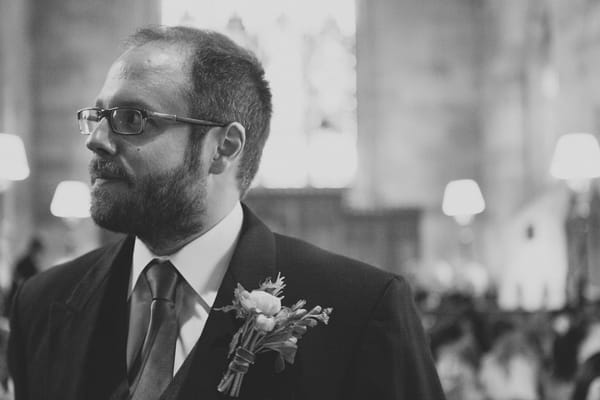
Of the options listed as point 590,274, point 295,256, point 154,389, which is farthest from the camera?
point 590,274

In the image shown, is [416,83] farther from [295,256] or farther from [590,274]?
[295,256]

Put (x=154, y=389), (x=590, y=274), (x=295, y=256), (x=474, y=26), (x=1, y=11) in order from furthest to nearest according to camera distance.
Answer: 1. (x=474, y=26)
2. (x=1, y=11)
3. (x=590, y=274)
4. (x=295, y=256)
5. (x=154, y=389)

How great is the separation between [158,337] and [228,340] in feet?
0.49

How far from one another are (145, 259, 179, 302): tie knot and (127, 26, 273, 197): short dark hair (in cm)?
24

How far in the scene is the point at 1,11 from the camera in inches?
630

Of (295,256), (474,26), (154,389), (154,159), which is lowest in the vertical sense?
(154,389)

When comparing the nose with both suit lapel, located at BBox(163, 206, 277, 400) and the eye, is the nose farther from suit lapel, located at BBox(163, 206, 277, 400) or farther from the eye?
suit lapel, located at BBox(163, 206, 277, 400)

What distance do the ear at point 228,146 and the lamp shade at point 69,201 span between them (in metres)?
9.78

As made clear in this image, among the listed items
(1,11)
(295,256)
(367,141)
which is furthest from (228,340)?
(367,141)

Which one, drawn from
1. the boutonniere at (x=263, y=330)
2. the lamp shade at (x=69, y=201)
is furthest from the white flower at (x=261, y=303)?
the lamp shade at (x=69, y=201)

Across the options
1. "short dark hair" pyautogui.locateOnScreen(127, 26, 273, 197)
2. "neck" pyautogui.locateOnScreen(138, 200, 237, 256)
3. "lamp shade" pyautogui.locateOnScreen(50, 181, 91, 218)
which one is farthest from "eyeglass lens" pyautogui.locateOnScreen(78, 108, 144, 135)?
"lamp shade" pyautogui.locateOnScreen(50, 181, 91, 218)

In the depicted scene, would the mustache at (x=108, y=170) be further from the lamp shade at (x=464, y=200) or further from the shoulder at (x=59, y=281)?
the lamp shade at (x=464, y=200)

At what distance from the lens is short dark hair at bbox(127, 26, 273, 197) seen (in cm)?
194

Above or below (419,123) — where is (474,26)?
above
